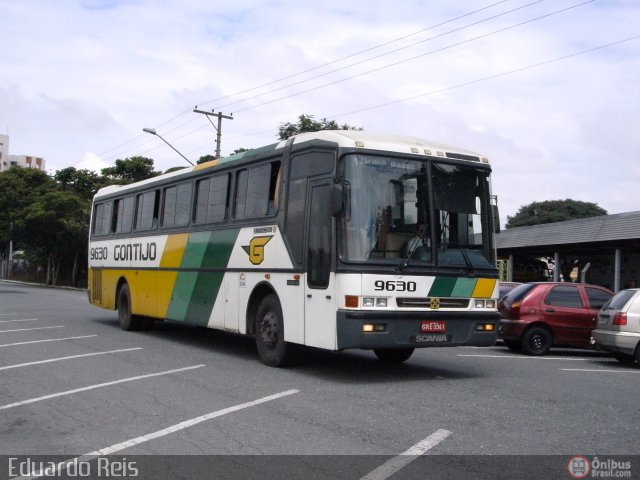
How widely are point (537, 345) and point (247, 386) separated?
7.37 metres

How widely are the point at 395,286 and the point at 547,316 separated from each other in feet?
20.0

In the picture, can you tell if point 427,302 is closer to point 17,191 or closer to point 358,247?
point 358,247

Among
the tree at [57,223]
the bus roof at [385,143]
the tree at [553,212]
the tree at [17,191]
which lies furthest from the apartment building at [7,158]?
the bus roof at [385,143]

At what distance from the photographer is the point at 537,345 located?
14.6 meters

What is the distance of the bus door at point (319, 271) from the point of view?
385 inches

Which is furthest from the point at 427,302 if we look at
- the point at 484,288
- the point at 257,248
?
the point at 257,248

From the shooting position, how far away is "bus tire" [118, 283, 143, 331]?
56.7 feet

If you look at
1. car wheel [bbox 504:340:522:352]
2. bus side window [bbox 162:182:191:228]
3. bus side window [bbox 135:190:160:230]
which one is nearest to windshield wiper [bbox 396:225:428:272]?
car wheel [bbox 504:340:522:352]

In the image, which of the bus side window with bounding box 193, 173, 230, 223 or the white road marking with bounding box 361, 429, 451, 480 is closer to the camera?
the white road marking with bounding box 361, 429, 451, 480

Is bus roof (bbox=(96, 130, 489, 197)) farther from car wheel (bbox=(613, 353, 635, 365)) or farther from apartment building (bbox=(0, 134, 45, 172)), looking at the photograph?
apartment building (bbox=(0, 134, 45, 172))

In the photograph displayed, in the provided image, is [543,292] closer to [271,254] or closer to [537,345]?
[537,345]

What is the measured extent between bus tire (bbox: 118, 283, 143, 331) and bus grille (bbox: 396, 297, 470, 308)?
9179 mm

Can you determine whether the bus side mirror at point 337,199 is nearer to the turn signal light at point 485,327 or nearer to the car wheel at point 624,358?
the turn signal light at point 485,327

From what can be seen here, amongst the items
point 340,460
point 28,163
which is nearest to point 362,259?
point 340,460
